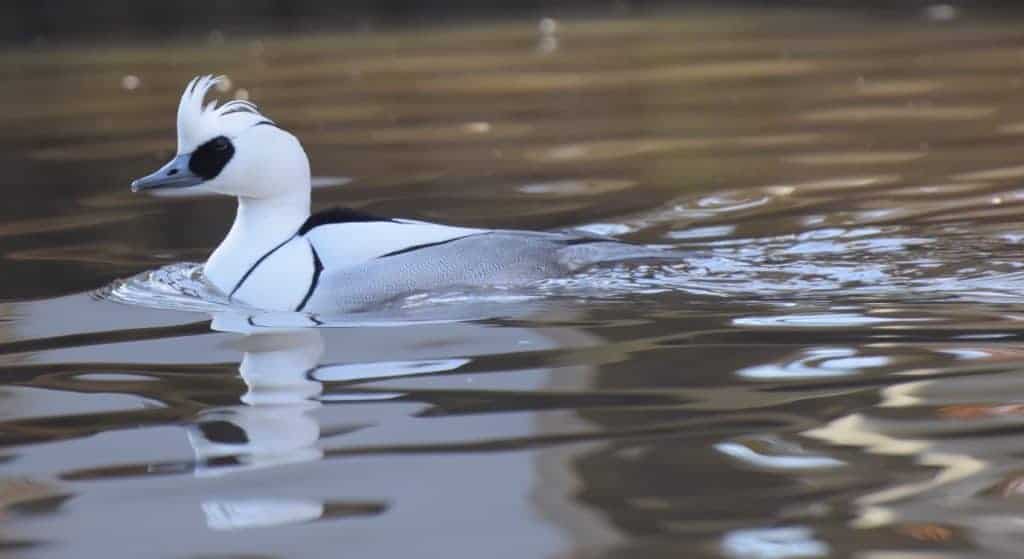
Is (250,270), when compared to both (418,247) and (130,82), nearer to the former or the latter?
(418,247)

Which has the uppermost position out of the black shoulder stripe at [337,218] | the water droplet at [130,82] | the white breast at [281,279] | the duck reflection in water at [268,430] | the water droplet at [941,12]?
the water droplet at [941,12]

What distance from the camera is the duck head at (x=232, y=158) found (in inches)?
294

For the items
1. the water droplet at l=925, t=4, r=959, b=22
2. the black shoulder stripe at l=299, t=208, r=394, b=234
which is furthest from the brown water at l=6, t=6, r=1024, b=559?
the water droplet at l=925, t=4, r=959, b=22

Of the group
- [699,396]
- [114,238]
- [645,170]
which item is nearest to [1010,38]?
[645,170]

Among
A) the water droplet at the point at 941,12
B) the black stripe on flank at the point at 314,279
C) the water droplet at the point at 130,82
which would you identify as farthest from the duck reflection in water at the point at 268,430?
the water droplet at the point at 941,12

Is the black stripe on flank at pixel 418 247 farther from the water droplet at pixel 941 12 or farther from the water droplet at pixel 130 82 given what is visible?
the water droplet at pixel 941 12

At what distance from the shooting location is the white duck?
23.4 feet

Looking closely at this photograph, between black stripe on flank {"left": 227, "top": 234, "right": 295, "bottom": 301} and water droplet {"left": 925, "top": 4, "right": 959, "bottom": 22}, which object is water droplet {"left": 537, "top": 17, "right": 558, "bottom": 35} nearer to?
water droplet {"left": 925, "top": 4, "right": 959, "bottom": 22}

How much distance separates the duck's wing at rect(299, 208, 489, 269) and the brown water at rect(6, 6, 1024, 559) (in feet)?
0.80

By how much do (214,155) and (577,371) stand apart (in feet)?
7.37

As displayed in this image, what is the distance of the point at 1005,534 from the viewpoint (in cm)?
399

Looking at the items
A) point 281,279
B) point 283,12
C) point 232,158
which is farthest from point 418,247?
point 283,12

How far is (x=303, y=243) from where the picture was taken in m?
7.33

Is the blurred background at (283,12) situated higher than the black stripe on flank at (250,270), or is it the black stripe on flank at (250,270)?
the blurred background at (283,12)
